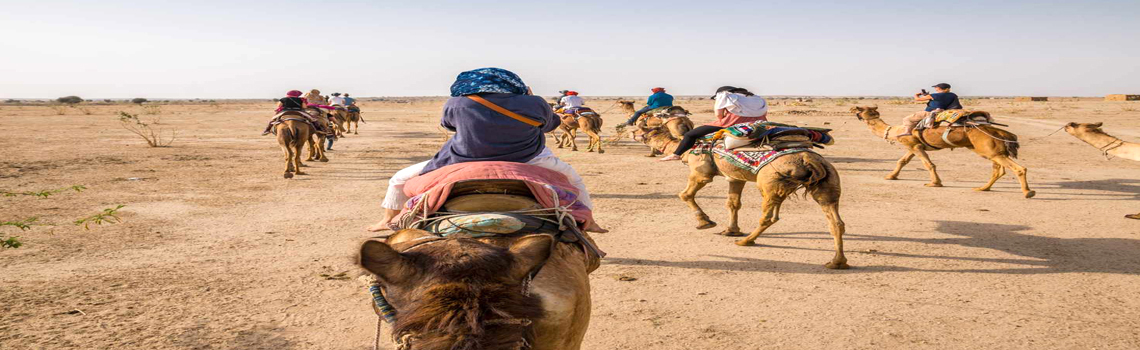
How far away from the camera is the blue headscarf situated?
3592mm

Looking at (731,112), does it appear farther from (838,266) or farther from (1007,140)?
(1007,140)

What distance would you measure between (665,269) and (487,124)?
10.1 ft

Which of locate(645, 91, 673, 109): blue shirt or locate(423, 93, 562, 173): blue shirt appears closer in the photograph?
locate(423, 93, 562, 173): blue shirt

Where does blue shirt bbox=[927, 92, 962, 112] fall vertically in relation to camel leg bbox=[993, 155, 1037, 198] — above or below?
above

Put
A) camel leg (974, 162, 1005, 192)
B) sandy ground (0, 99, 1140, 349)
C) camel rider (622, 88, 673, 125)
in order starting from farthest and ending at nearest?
camel rider (622, 88, 673, 125) < camel leg (974, 162, 1005, 192) < sandy ground (0, 99, 1140, 349)

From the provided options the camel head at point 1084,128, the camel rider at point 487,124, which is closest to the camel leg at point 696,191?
the camel rider at point 487,124

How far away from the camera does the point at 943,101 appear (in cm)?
1188

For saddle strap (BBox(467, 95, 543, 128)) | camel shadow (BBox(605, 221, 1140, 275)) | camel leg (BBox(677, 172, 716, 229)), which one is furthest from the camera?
camel leg (BBox(677, 172, 716, 229))

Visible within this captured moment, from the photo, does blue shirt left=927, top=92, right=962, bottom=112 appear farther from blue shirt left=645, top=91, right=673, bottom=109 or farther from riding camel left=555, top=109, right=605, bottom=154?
riding camel left=555, top=109, right=605, bottom=154

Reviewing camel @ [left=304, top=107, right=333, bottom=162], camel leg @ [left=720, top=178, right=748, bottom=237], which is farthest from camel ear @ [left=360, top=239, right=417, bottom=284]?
camel @ [left=304, top=107, right=333, bottom=162]

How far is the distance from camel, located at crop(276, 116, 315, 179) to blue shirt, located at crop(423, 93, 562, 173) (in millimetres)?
9574

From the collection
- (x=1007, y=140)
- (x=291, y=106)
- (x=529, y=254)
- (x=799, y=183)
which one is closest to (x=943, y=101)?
(x=1007, y=140)

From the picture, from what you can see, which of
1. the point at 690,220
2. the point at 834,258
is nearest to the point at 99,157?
the point at 690,220

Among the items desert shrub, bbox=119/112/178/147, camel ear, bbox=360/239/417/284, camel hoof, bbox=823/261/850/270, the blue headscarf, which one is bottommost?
camel hoof, bbox=823/261/850/270
